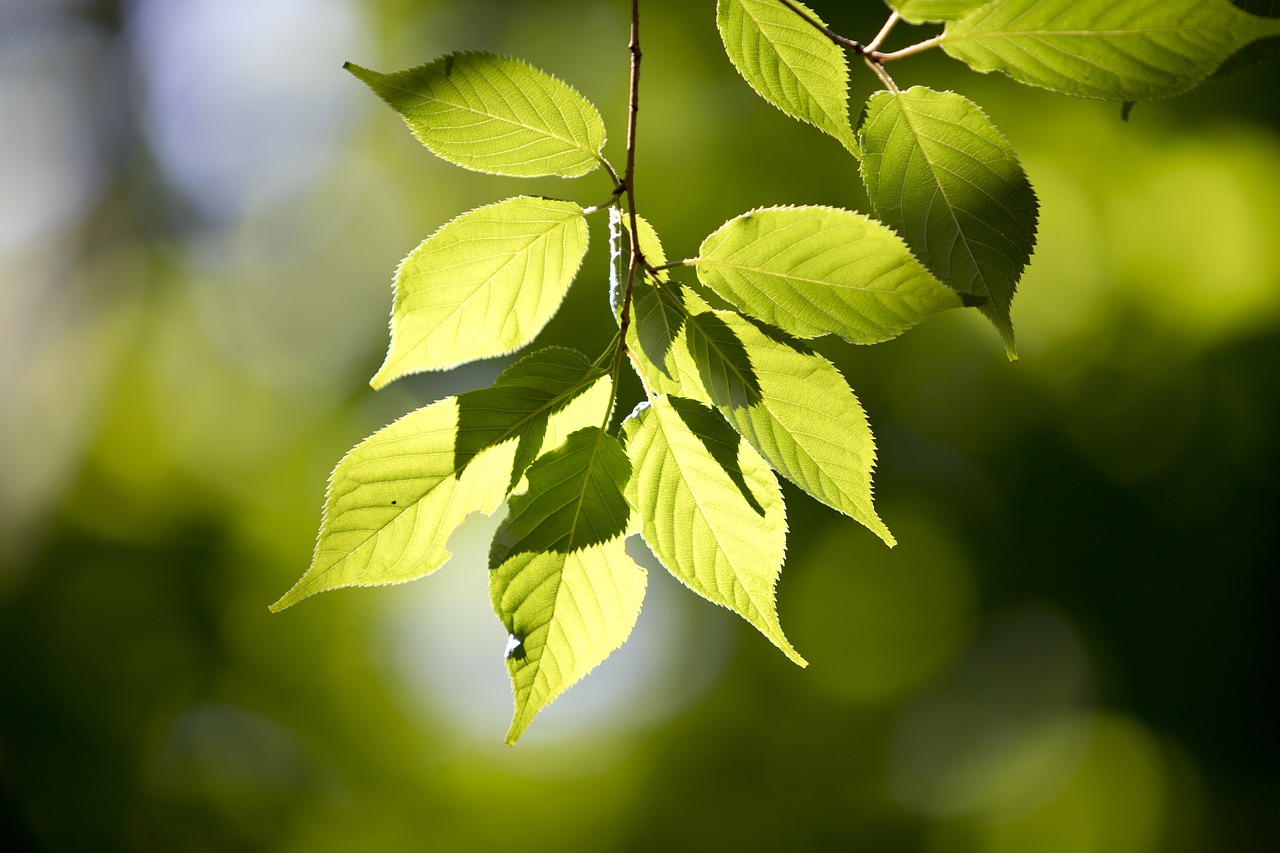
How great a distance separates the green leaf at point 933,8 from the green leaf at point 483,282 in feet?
0.99

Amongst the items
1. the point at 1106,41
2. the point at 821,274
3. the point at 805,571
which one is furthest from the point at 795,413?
the point at 805,571

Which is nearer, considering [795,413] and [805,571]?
[795,413]

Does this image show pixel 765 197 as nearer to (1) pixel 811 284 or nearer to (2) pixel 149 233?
(2) pixel 149 233

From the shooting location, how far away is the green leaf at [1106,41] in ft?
1.94

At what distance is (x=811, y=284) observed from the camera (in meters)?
0.66

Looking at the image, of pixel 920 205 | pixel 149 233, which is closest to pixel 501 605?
pixel 920 205

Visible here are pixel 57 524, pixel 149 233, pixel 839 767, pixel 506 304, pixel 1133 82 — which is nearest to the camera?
pixel 1133 82

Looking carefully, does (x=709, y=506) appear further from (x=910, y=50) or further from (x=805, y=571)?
(x=805, y=571)

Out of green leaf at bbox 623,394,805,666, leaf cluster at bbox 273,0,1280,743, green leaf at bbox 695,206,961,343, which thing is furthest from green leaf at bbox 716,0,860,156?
green leaf at bbox 623,394,805,666

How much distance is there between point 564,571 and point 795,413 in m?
0.22

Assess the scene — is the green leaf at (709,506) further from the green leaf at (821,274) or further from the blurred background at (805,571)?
the blurred background at (805,571)

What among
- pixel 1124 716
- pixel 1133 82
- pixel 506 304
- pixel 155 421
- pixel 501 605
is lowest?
pixel 1124 716

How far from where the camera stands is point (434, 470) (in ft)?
2.32

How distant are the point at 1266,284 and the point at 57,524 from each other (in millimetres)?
7831
